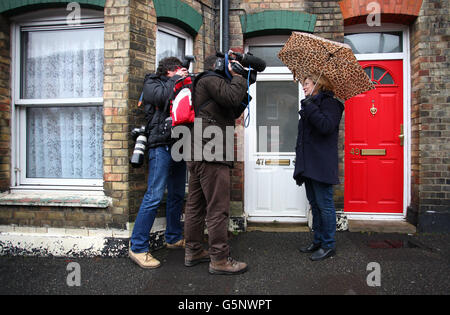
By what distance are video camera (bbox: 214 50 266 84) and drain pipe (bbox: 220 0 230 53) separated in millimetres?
1500

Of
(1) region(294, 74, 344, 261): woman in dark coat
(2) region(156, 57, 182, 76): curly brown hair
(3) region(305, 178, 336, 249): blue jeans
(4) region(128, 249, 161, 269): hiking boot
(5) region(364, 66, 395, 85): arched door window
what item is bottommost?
(4) region(128, 249, 161, 269): hiking boot

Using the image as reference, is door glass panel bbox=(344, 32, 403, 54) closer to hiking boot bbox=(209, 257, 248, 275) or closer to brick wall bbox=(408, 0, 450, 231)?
brick wall bbox=(408, 0, 450, 231)

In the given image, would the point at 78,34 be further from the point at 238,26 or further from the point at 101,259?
the point at 101,259

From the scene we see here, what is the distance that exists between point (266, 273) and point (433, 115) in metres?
→ 3.25

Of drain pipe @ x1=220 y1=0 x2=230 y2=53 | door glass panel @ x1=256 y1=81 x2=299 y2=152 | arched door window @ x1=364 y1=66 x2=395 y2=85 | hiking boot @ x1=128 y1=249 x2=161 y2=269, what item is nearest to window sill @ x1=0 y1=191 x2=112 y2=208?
hiking boot @ x1=128 y1=249 x2=161 y2=269

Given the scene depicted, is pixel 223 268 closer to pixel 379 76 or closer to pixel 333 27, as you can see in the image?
pixel 333 27

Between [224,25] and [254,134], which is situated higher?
[224,25]

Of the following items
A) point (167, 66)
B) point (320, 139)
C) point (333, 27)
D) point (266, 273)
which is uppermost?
point (333, 27)

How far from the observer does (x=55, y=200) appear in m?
3.56

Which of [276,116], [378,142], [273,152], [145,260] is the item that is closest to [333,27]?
[276,116]

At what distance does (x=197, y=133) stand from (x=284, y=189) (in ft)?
7.53

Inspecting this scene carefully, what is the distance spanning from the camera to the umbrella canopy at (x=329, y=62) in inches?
116

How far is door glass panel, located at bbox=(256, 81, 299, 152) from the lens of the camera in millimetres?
4746

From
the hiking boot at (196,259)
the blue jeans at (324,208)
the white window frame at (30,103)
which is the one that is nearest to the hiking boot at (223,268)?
the hiking boot at (196,259)
